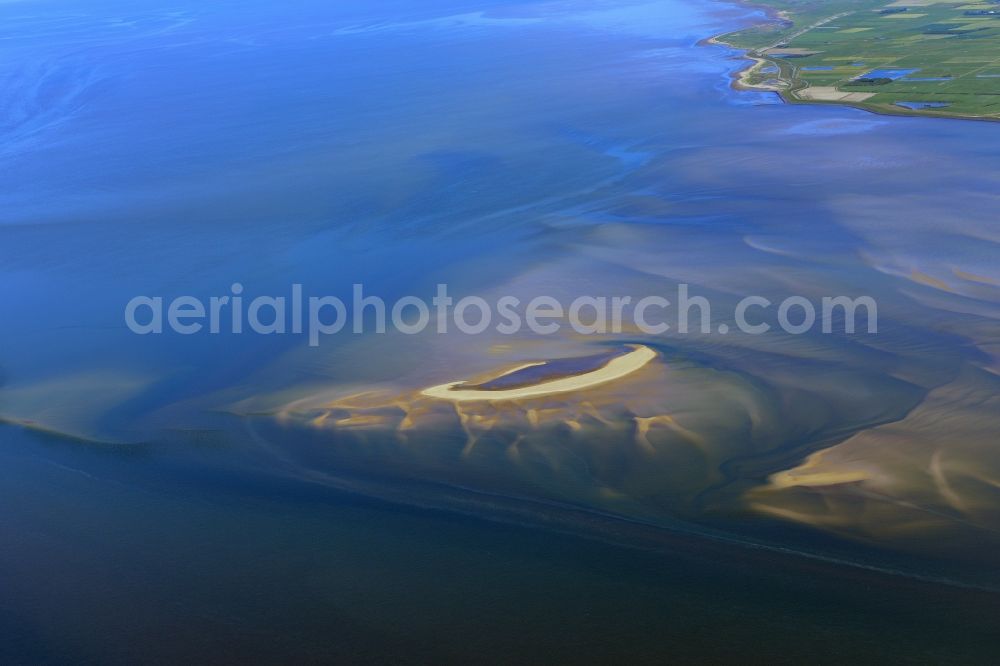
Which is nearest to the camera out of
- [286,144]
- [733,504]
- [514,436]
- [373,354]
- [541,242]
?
[733,504]

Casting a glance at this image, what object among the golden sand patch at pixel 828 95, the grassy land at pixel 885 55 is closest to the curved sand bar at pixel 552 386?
the grassy land at pixel 885 55

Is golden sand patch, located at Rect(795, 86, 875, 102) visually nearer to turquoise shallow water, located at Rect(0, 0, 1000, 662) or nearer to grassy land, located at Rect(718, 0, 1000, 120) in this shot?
grassy land, located at Rect(718, 0, 1000, 120)

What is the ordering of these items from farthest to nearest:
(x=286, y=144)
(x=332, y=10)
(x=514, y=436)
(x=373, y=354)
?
(x=332, y=10), (x=286, y=144), (x=373, y=354), (x=514, y=436)

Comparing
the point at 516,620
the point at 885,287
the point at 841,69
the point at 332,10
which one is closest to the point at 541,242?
the point at 885,287

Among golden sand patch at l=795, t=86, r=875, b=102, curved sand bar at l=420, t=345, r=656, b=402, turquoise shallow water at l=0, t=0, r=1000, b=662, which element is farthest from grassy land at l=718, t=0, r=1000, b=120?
curved sand bar at l=420, t=345, r=656, b=402

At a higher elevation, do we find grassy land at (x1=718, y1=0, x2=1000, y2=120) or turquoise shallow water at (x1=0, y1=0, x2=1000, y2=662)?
grassy land at (x1=718, y1=0, x2=1000, y2=120)

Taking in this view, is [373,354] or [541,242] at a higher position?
[541,242]

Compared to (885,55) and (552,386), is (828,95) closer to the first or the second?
(885,55)

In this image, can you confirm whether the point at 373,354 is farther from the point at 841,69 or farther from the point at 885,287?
the point at 841,69
